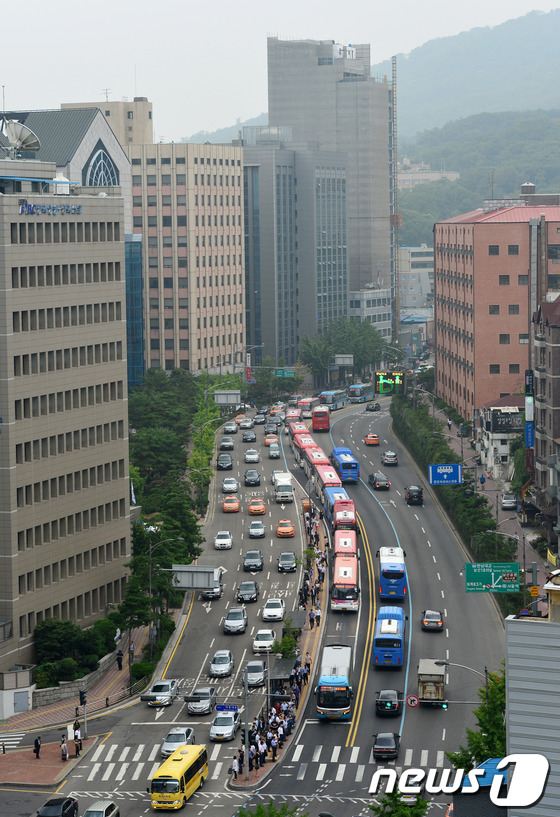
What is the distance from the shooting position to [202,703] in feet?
280

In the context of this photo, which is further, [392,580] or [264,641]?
[392,580]

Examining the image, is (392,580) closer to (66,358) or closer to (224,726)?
(224,726)

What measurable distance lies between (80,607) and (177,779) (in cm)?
3452

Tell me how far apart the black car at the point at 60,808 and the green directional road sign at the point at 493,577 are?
31.0m

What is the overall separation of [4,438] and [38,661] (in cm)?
1610

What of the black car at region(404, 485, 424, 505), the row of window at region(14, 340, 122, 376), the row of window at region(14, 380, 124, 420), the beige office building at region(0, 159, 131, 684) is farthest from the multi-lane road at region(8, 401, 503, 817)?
the row of window at region(14, 340, 122, 376)

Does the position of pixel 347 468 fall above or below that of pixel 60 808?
above

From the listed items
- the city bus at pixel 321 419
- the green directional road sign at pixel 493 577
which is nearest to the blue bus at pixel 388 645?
the green directional road sign at pixel 493 577

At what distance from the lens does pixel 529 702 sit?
4044 centimetres

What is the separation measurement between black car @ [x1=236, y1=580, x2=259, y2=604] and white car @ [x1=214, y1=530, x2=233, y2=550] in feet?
46.9

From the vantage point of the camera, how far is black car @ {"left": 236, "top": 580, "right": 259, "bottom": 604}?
355ft

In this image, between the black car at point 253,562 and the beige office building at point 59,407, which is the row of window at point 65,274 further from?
the black car at point 253,562

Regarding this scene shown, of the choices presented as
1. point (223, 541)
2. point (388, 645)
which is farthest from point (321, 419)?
point (388, 645)

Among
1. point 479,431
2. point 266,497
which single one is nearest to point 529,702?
point 266,497
